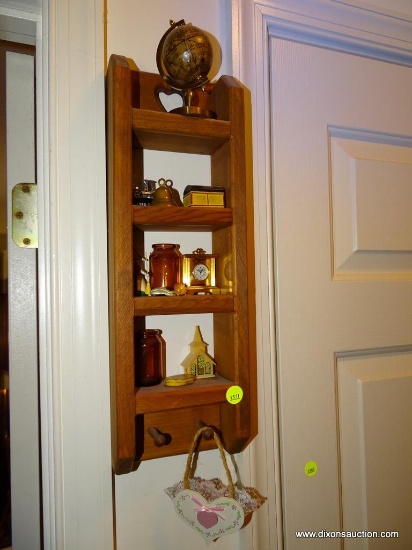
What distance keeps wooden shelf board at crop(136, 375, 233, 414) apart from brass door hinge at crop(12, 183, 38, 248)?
0.35 metres

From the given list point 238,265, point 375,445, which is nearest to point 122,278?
point 238,265

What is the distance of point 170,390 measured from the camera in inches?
24.3

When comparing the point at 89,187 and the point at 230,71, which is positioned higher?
the point at 230,71

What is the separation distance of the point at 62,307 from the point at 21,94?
449 millimetres

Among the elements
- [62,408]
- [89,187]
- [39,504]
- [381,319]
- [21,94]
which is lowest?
[39,504]

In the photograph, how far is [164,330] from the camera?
0.74 meters

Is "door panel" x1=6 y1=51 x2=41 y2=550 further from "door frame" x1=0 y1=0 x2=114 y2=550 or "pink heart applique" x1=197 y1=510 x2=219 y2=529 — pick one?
"pink heart applique" x1=197 y1=510 x2=219 y2=529

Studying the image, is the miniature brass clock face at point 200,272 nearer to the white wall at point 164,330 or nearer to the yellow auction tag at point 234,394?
the white wall at point 164,330

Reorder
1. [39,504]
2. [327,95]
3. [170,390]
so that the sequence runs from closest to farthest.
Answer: [170,390] → [39,504] → [327,95]

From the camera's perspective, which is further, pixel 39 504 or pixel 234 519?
pixel 39 504

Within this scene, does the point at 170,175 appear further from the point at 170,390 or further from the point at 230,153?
the point at 170,390

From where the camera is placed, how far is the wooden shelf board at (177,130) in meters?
0.61

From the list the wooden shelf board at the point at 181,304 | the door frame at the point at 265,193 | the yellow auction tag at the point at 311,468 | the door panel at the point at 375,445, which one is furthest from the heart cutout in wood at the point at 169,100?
the yellow auction tag at the point at 311,468

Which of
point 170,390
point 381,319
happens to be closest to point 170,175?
point 170,390
